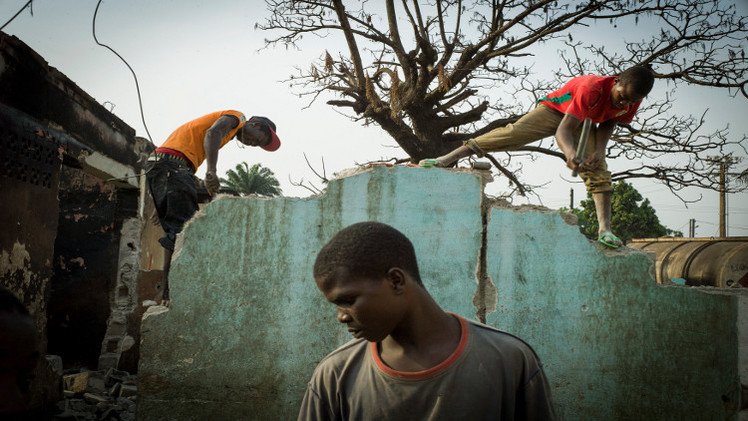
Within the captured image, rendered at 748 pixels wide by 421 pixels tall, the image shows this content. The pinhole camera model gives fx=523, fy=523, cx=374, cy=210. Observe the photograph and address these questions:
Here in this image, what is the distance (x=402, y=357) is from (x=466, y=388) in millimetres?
218

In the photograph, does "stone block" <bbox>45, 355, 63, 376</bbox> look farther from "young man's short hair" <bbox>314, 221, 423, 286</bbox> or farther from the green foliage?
the green foliage

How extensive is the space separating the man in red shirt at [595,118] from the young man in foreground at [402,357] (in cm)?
224

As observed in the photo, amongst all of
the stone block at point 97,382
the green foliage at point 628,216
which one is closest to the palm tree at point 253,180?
the green foliage at point 628,216

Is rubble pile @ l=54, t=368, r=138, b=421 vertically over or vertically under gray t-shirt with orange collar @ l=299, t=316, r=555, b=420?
under

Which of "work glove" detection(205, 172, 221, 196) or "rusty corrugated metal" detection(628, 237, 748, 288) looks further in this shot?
"rusty corrugated metal" detection(628, 237, 748, 288)

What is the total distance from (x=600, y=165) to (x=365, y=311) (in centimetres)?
288

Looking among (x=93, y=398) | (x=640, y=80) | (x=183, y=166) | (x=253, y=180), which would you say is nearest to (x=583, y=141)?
(x=640, y=80)

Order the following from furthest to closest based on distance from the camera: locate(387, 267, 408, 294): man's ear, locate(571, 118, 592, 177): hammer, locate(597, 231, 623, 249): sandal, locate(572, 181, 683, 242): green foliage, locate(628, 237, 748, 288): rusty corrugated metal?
1. locate(572, 181, 683, 242): green foliage
2. locate(628, 237, 748, 288): rusty corrugated metal
3. locate(571, 118, 592, 177): hammer
4. locate(597, 231, 623, 249): sandal
5. locate(387, 267, 408, 294): man's ear

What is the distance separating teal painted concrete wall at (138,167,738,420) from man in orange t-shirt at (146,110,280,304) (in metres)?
0.51

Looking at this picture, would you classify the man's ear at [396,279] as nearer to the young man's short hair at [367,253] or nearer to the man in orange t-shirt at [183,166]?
the young man's short hair at [367,253]

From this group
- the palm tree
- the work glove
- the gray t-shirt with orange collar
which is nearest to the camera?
the gray t-shirt with orange collar

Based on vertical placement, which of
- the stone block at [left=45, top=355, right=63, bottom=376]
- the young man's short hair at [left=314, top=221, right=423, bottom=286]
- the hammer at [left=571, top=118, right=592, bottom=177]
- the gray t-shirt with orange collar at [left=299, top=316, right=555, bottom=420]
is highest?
the hammer at [left=571, top=118, right=592, bottom=177]

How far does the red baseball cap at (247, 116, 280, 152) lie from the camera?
15.5ft

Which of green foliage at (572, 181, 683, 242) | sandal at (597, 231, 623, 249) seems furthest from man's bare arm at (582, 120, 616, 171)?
green foliage at (572, 181, 683, 242)
